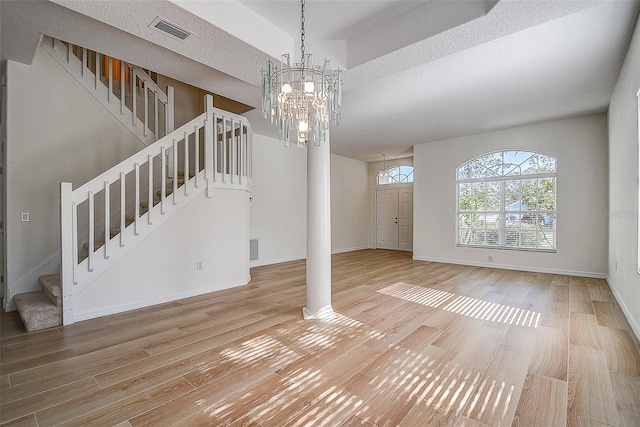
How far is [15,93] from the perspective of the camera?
3.54 metres

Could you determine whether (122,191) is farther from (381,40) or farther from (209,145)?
(381,40)

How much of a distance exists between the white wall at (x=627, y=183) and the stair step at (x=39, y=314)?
565 centimetres

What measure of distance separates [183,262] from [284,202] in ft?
11.3

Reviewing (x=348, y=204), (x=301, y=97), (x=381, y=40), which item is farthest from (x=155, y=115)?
(x=348, y=204)

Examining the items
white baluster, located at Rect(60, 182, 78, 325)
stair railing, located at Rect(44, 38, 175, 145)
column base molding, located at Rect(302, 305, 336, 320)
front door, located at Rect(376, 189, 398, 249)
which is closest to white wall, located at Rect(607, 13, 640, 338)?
column base molding, located at Rect(302, 305, 336, 320)

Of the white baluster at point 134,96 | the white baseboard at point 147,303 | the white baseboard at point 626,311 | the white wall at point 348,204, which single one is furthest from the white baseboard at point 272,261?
the white baseboard at point 626,311

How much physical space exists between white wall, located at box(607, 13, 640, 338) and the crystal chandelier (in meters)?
2.88

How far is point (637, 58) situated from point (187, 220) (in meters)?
5.22

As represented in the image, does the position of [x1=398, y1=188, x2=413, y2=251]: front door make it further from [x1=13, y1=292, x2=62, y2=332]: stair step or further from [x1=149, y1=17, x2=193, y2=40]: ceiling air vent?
[x1=13, y1=292, x2=62, y2=332]: stair step

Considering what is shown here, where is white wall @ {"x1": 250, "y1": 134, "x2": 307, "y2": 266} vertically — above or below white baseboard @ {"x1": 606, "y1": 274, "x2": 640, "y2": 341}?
above

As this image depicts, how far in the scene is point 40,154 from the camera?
12.3 feet

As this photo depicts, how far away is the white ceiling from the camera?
2.32 meters

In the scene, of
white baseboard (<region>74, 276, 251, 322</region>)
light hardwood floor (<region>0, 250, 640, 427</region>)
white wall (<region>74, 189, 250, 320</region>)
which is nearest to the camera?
light hardwood floor (<region>0, 250, 640, 427</region>)

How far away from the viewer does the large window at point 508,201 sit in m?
5.82
